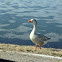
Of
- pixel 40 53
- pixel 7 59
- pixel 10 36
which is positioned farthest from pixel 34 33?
pixel 10 36

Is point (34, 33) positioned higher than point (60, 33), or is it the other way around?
point (34, 33)

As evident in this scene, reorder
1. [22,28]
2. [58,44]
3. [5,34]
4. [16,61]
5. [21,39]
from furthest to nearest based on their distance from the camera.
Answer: [22,28] < [5,34] < [21,39] < [58,44] < [16,61]

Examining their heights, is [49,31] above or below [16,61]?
below

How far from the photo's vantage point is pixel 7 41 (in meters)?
13.0

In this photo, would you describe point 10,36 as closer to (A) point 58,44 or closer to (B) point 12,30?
(B) point 12,30

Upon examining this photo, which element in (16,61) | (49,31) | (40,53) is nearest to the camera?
(16,61)

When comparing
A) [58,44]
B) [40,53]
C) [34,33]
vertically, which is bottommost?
[58,44]

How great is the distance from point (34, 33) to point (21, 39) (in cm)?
576

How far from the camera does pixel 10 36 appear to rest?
14.2 m

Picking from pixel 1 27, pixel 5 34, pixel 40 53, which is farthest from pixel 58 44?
pixel 1 27

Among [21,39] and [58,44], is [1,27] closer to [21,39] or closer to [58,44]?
[21,39]

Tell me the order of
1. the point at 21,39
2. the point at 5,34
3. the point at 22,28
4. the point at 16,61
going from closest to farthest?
the point at 16,61
the point at 21,39
the point at 5,34
the point at 22,28

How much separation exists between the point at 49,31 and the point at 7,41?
471cm

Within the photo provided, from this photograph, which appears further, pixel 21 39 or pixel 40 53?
A: pixel 21 39
